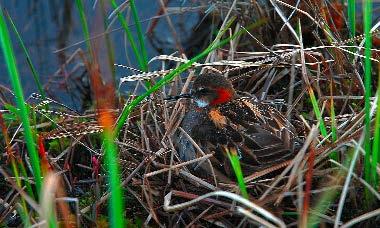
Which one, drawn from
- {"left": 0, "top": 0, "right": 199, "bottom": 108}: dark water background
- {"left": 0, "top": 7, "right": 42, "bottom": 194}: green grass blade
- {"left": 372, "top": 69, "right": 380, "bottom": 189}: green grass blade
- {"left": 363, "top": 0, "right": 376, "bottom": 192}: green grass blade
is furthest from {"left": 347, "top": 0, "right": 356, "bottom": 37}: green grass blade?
{"left": 0, "top": 7, "right": 42, "bottom": 194}: green grass blade

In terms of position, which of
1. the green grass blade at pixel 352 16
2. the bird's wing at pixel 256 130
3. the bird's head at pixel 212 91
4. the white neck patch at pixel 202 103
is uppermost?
the green grass blade at pixel 352 16

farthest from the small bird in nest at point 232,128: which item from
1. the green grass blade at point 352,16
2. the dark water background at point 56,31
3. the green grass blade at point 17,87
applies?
the dark water background at point 56,31

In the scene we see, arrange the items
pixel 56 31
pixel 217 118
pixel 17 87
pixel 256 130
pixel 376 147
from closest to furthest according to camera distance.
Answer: pixel 17 87 < pixel 376 147 < pixel 256 130 < pixel 217 118 < pixel 56 31

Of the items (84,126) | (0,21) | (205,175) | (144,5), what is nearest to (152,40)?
(144,5)

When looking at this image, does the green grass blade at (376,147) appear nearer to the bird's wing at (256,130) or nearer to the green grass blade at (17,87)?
the bird's wing at (256,130)

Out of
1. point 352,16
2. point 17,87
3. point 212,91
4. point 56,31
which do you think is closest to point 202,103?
point 212,91

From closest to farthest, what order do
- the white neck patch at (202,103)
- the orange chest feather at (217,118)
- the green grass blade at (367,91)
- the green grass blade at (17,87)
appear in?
1. the green grass blade at (17,87)
2. the green grass blade at (367,91)
3. the orange chest feather at (217,118)
4. the white neck patch at (202,103)

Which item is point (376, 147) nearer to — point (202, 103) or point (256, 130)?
point (256, 130)

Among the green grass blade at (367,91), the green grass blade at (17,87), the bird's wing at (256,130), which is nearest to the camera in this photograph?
the green grass blade at (17,87)

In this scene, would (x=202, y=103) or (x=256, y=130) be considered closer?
(x=256, y=130)
